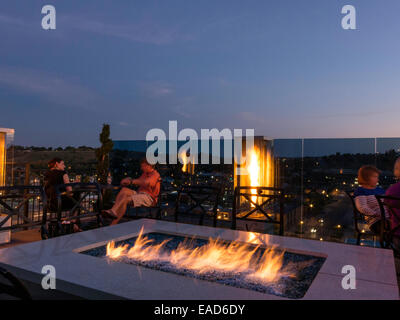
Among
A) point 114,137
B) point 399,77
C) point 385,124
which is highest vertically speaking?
point 399,77

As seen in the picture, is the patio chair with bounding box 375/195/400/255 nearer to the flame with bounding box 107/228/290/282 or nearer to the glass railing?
the flame with bounding box 107/228/290/282

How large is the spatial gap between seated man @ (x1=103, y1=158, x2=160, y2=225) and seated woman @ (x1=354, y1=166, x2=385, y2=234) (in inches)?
106

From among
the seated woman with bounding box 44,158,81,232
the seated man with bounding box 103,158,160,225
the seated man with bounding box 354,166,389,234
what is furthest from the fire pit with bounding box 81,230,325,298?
the seated woman with bounding box 44,158,81,232

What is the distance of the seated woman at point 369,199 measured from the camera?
288 centimetres

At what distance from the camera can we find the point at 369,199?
291cm

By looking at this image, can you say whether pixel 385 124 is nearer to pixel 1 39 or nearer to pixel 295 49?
pixel 295 49

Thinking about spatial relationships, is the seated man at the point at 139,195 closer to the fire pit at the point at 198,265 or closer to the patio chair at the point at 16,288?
the fire pit at the point at 198,265

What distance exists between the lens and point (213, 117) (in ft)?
36.5

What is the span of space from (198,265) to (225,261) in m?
0.18

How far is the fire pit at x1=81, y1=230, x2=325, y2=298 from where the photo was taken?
153 cm

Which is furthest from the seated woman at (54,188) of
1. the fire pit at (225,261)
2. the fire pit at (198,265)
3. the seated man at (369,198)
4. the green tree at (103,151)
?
the seated man at (369,198)

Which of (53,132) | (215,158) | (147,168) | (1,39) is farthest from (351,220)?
(53,132)

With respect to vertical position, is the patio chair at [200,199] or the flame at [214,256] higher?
the patio chair at [200,199]
